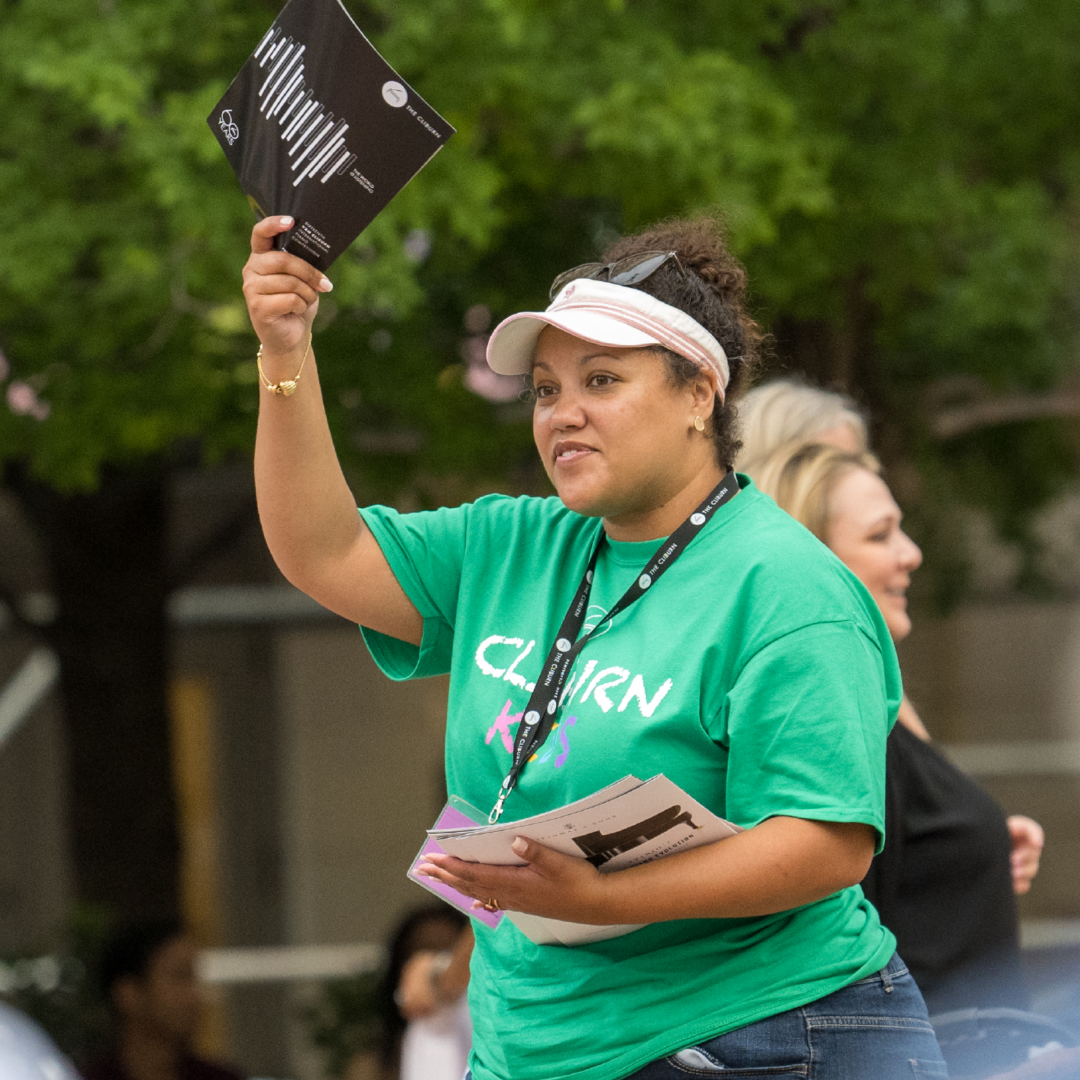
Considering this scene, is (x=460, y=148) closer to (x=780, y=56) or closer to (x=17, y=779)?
(x=780, y=56)

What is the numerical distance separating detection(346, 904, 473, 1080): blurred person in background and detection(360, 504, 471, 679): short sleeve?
205 centimetres

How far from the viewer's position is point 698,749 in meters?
1.77

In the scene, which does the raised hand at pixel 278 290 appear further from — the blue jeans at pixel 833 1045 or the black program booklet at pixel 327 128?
the blue jeans at pixel 833 1045

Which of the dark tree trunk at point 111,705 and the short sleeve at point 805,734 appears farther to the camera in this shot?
the dark tree trunk at point 111,705

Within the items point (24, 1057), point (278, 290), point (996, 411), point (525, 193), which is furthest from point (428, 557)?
point (996, 411)

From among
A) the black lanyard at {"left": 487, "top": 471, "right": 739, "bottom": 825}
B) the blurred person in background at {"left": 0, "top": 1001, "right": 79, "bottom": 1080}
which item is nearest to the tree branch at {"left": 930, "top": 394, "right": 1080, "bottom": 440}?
the black lanyard at {"left": 487, "top": 471, "right": 739, "bottom": 825}

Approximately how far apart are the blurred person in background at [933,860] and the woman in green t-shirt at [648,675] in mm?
619

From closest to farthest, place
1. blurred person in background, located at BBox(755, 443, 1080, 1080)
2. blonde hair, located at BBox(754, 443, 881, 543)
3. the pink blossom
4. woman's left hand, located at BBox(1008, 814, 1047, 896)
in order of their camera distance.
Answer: blurred person in background, located at BBox(755, 443, 1080, 1080) → blonde hair, located at BBox(754, 443, 881, 543) → woman's left hand, located at BBox(1008, 814, 1047, 896) → the pink blossom

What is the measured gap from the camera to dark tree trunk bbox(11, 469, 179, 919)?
772 centimetres

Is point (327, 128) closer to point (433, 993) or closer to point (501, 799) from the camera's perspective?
point (501, 799)

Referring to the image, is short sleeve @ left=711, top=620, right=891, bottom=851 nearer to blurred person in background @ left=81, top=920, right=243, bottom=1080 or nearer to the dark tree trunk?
blurred person in background @ left=81, top=920, right=243, bottom=1080

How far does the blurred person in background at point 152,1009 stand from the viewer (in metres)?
5.82

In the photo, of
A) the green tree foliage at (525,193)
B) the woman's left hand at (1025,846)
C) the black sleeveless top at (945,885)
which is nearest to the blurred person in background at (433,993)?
the woman's left hand at (1025,846)

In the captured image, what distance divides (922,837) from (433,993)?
2.35 meters
